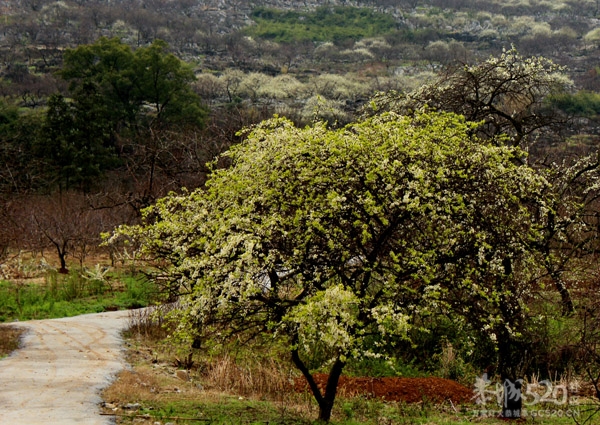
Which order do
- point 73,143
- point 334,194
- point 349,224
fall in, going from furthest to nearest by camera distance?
point 73,143, point 349,224, point 334,194

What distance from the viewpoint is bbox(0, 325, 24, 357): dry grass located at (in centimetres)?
1490

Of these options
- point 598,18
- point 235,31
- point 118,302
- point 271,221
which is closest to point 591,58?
point 598,18

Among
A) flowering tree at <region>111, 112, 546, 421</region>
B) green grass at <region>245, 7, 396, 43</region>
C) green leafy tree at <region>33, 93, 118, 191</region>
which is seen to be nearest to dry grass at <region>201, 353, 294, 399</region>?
flowering tree at <region>111, 112, 546, 421</region>

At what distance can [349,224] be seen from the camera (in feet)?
Result: 31.5

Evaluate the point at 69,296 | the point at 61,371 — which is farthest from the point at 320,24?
the point at 61,371

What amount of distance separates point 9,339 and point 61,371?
3627mm

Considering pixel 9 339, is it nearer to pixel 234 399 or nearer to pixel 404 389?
pixel 234 399

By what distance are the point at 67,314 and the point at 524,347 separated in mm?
14195

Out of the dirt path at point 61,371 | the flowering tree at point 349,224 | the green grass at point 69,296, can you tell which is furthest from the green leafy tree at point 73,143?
the flowering tree at point 349,224

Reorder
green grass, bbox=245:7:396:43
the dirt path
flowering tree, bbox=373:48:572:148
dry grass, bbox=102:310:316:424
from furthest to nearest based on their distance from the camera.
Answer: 1. green grass, bbox=245:7:396:43
2. flowering tree, bbox=373:48:572:148
3. dry grass, bbox=102:310:316:424
4. the dirt path

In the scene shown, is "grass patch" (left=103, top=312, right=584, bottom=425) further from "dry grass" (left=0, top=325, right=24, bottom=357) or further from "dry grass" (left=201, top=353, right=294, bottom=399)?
"dry grass" (left=0, top=325, right=24, bottom=357)

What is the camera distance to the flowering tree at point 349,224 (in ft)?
30.0

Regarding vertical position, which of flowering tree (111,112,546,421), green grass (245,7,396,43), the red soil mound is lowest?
the red soil mound

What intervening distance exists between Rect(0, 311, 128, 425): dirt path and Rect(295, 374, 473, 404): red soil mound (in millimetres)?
4515
